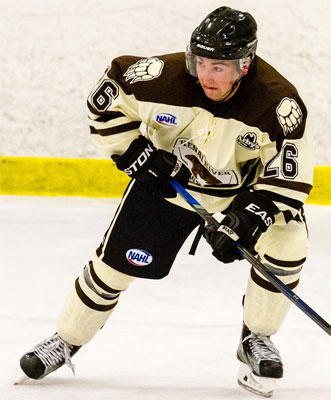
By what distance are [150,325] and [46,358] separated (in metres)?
0.55

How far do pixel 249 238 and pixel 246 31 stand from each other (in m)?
0.50

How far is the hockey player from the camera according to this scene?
2.09 meters

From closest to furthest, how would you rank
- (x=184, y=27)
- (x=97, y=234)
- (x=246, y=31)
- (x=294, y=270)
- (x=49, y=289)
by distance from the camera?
(x=246, y=31), (x=294, y=270), (x=49, y=289), (x=97, y=234), (x=184, y=27)

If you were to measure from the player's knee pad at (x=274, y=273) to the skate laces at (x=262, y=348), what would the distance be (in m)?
0.02

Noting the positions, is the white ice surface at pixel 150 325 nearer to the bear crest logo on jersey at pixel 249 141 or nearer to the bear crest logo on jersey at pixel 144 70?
the bear crest logo on jersey at pixel 249 141

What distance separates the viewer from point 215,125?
2.14m

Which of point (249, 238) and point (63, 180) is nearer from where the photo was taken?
point (249, 238)

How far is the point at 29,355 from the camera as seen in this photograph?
236cm

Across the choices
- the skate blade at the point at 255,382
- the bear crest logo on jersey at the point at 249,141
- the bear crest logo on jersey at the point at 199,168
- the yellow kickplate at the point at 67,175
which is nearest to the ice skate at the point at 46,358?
the skate blade at the point at 255,382

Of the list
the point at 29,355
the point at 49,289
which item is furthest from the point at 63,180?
the point at 29,355

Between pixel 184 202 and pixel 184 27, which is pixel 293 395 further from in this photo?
pixel 184 27

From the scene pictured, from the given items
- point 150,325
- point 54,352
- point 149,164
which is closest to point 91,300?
point 54,352

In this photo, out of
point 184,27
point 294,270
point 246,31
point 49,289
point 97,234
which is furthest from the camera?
point 184,27

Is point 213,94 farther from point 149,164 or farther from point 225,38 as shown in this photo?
point 149,164
